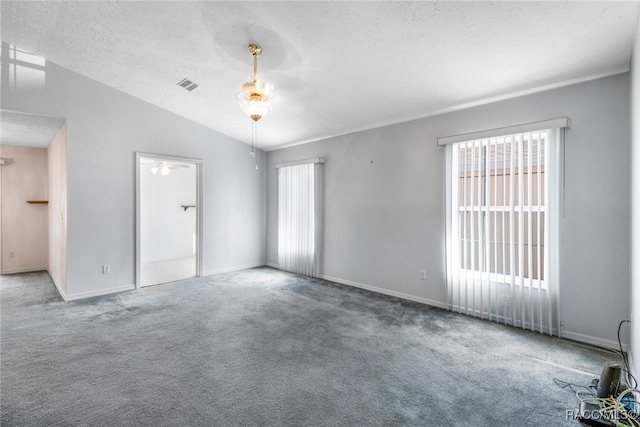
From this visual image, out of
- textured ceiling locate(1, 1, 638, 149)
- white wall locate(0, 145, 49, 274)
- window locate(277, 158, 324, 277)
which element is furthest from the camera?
white wall locate(0, 145, 49, 274)

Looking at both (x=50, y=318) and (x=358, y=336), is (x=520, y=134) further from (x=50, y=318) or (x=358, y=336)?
(x=50, y=318)

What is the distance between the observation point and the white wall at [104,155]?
4.05 meters

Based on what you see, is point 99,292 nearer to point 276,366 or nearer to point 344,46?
point 276,366

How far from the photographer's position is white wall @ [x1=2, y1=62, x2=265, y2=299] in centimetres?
405

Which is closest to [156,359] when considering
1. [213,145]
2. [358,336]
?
[358,336]

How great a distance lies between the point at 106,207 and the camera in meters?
4.46

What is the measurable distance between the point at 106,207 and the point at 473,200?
5141 millimetres

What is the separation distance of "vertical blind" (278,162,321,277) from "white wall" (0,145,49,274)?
491 cm

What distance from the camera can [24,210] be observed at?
596 cm

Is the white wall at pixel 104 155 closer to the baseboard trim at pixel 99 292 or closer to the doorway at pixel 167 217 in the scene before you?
the baseboard trim at pixel 99 292

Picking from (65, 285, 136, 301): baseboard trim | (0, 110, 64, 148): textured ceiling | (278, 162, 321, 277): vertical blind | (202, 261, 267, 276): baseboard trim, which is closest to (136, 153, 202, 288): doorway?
(202, 261, 267, 276): baseboard trim

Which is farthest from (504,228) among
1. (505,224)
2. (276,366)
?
(276,366)

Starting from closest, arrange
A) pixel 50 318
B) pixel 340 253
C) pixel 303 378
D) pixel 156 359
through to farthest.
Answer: pixel 303 378 → pixel 156 359 → pixel 50 318 → pixel 340 253

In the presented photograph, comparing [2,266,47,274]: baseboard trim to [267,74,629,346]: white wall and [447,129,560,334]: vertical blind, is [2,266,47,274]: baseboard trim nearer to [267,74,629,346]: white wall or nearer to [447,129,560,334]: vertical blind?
[267,74,629,346]: white wall
